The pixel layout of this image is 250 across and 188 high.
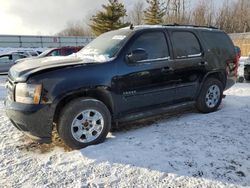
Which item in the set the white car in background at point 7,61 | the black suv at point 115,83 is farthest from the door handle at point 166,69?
the white car in background at point 7,61

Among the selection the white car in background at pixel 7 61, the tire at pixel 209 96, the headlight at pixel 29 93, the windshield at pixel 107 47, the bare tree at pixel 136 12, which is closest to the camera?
the headlight at pixel 29 93

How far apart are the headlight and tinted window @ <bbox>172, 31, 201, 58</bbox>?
267cm

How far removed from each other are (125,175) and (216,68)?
3.61 m

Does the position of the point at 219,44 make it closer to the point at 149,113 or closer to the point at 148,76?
the point at 148,76

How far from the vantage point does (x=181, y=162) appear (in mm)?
3570

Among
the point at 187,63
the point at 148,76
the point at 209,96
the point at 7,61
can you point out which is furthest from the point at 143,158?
the point at 7,61

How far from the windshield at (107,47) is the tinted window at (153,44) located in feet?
0.77

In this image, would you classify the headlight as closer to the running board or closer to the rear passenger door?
the running board

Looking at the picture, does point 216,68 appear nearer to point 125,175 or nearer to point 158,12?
point 125,175

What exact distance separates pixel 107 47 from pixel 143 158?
211 centimetres

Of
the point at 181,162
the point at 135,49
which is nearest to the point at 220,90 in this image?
the point at 135,49

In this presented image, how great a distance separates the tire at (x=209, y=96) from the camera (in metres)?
5.70

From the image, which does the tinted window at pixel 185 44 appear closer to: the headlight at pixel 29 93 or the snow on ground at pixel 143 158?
the snow on ground at pixel 143 158

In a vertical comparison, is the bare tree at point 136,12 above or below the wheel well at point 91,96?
above
